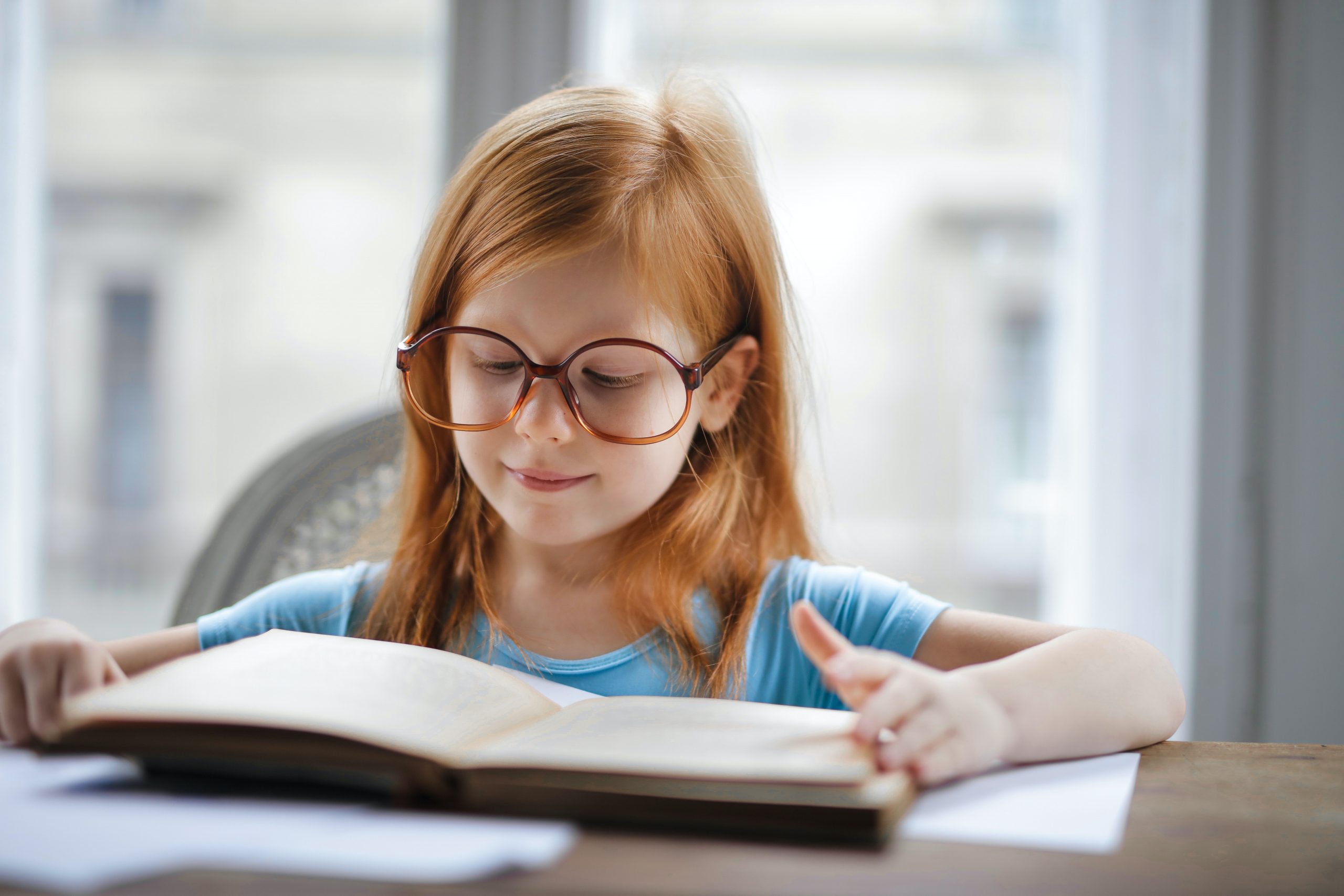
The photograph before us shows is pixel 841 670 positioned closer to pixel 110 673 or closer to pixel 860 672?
pixel 860 672

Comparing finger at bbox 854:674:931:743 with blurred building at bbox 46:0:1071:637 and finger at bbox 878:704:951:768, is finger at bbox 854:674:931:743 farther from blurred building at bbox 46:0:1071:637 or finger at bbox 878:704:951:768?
blurred building at bbox 46:0:1071:637

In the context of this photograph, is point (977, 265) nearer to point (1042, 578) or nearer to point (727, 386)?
point (1042, 578)

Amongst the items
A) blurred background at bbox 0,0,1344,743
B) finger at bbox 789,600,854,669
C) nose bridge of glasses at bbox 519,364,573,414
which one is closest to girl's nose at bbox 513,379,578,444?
nose bridge of glasses at bbox 519,364,573,414

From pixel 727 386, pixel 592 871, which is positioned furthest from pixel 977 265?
pixel 592 871

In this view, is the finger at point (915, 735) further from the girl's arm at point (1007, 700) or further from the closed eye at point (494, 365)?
the closed eye at point (494, 365)

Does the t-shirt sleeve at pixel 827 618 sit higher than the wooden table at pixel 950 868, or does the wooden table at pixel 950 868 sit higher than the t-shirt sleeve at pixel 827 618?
the wooden table at pixel 950 868

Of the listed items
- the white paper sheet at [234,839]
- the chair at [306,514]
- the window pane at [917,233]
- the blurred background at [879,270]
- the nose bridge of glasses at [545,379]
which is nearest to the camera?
the white paper sheet at [234,839]

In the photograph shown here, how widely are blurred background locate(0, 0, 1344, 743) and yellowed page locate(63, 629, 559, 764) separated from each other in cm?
57

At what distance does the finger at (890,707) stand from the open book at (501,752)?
1 centimetres

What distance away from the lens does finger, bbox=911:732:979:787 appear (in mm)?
401

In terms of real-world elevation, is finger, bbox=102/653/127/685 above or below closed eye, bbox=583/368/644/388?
below

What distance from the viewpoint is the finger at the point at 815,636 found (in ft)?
1.42

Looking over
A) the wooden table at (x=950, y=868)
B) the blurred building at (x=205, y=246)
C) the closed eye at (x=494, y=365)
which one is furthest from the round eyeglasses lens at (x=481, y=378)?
the blurred building at (x=205, y=246)

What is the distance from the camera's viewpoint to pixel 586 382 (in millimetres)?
655
